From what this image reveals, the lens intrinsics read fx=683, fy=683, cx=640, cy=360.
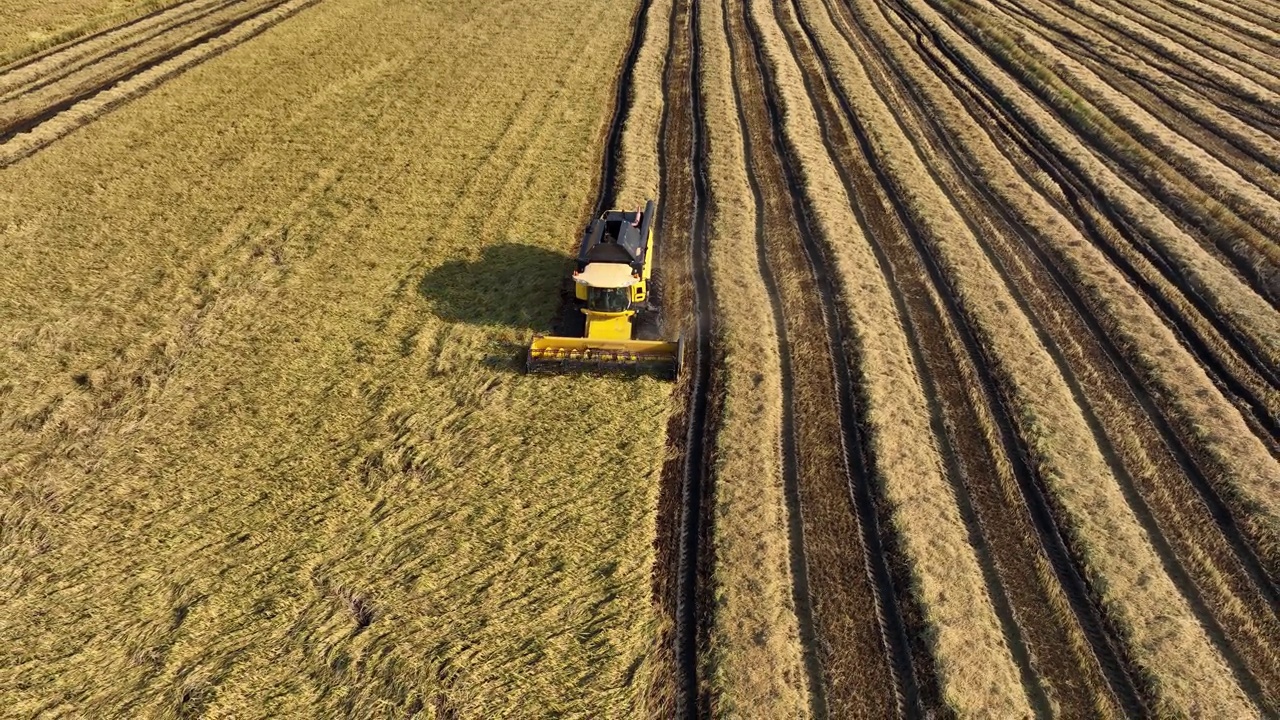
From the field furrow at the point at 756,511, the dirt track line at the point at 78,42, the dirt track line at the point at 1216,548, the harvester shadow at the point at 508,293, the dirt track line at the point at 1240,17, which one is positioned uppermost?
the dirt track line at the point at 78,42

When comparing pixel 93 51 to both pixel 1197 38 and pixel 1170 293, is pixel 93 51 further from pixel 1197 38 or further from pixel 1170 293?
pixel 1197 38

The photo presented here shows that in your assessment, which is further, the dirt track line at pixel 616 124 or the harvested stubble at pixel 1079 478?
the dirt track line at pixel 616 124

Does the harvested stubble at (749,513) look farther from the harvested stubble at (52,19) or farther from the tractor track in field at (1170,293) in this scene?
the harvested stubble at (52,19)

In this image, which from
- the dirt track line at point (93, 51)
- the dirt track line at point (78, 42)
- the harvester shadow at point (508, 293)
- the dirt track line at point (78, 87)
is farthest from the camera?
the dirt track line at point (78, 42)

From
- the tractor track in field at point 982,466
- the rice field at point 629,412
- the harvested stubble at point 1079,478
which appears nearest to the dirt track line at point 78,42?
the rice field at point 629,412

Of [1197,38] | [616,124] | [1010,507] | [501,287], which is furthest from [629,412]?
[1197,38]

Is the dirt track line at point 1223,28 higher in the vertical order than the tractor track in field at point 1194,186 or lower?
higher
